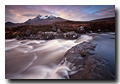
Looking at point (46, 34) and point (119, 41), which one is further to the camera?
point (46, 34)

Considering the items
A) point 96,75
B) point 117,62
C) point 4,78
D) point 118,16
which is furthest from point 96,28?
point 4,78

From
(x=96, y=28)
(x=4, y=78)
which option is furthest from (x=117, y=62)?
(x=96, y=28)

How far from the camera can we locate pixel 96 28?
7.52 m
